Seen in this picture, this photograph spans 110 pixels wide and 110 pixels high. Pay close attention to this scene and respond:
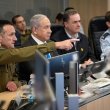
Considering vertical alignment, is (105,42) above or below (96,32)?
below

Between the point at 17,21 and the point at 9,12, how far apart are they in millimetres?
563

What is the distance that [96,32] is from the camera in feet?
13.4

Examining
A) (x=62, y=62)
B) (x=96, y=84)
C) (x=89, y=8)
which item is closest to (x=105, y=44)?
(x=96, y=84)

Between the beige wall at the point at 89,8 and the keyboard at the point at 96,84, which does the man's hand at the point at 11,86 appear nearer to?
the keyboard at the point at 96,84

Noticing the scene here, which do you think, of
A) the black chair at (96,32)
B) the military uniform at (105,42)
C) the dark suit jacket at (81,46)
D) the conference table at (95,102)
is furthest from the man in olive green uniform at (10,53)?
the black chair at (96,32)

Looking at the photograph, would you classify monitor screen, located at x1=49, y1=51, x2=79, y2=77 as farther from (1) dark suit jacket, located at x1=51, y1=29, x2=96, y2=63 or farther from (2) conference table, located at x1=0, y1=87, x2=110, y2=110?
(1) dark suit jacket, located at x1=51, y1=29, x2=96, y2=63

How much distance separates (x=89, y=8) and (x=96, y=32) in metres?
2.60

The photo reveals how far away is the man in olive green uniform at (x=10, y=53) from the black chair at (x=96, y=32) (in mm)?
1463

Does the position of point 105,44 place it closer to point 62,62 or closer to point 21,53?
point 21,53

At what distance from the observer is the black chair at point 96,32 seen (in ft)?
13.3

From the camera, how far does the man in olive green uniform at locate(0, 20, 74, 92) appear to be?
95.4 inches

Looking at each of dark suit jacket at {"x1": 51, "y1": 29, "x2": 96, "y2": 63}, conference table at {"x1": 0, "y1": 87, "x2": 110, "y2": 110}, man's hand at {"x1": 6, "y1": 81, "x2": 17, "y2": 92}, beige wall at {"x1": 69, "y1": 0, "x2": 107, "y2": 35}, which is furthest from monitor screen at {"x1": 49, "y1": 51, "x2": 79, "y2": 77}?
beige wall at {"x1": 69, "y1": 0, "x2": 107, "y2": 35}

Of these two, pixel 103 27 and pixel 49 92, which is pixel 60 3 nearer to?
pixel 103 27

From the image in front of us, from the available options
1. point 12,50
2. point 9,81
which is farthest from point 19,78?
point 12,50
